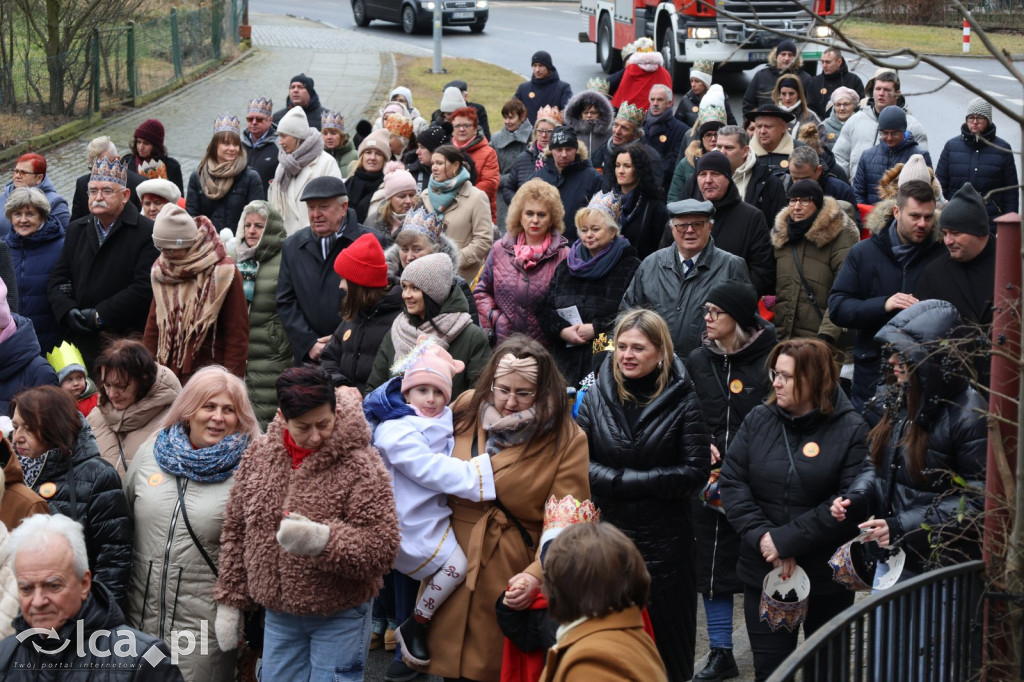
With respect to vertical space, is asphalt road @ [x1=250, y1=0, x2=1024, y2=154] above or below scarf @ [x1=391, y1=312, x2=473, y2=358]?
below

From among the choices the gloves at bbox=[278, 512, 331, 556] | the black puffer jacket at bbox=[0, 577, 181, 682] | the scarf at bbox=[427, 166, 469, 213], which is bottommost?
the scarf at bbox=[427, 166, 469, 213]

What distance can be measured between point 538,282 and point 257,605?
136 inches

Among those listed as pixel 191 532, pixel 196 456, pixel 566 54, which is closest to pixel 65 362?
pixel 196 456

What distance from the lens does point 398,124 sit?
487 inches

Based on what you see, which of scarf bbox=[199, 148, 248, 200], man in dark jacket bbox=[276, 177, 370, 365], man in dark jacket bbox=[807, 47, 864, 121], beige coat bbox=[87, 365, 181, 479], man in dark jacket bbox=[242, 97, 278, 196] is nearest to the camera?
beige coat bbox=[87, 365, 181, 479]

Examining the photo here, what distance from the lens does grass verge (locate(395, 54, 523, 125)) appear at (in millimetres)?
22422

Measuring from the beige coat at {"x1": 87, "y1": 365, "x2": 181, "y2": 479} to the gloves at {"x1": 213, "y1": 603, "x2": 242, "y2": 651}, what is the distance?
111 cm

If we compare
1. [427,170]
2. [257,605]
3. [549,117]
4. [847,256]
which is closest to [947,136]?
[549,117]

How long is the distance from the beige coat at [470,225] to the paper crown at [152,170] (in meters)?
2.44

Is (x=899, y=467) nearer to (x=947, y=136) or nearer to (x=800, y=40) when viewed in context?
(x=800, y=40)

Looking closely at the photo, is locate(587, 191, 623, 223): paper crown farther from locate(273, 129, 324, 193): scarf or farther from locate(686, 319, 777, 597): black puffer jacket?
locate(273, 129, 324, 193): scarf

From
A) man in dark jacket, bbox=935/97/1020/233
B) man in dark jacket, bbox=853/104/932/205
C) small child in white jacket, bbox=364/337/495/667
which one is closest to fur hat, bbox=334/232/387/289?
small child in white jacket, bbox=364/337/495/667

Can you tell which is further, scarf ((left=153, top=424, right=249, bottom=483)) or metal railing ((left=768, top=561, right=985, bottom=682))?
scarf ((left=153, top=424, right=249, bottom=483))

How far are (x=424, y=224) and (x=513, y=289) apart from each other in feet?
2.43
